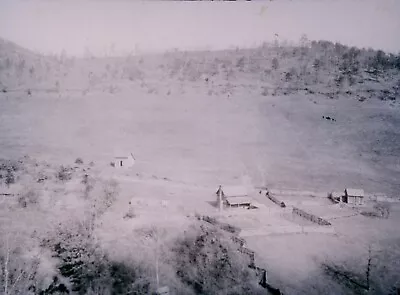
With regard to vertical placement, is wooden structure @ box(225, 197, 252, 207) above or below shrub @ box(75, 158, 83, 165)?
below

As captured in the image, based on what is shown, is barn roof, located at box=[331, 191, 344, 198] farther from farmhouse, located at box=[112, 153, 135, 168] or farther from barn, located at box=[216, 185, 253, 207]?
farmhouse, located at box=[112, 153, 135, 168]

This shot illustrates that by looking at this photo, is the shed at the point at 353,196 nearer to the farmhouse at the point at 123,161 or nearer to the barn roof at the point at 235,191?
the barn roof at the point at 235,191

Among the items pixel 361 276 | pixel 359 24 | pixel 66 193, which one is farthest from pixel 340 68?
pixel 66 193

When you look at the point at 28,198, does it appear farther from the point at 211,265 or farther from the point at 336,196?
the point at 336,196

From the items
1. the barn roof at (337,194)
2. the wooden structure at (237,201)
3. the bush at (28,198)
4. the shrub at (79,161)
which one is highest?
the shrub at (79,161)

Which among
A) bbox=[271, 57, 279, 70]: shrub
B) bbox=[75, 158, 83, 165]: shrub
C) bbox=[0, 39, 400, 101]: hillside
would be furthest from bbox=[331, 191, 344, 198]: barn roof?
bbox=[75, 158, 83, 165]: shrub

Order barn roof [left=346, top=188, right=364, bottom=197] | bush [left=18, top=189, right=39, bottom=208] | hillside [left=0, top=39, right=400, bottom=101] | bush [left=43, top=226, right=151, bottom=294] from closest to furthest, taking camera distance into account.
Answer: bush [left=43, top=226, right=151, bottom=294]
bush [left=18, top=189, right=39, bottom=208]
hillside [left=0, top=39, right=400, bottom=101]
barn roof [left=346, top=188, right=364, bottom=197]

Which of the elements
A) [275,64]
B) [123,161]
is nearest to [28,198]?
[123,161]

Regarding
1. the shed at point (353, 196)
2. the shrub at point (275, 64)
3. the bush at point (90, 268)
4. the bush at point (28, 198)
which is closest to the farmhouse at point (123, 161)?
the bush at point (90, 268)
